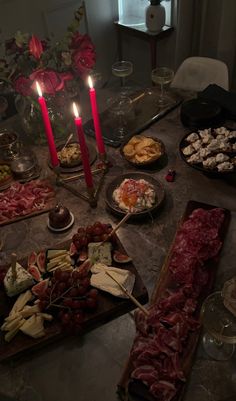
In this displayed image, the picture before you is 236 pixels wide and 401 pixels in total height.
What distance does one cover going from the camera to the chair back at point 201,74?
2.48 m

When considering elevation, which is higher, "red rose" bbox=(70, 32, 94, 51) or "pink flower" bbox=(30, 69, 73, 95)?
"red rose" bbox=(70, 32, 94, 51)

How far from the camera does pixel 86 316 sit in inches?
48.1

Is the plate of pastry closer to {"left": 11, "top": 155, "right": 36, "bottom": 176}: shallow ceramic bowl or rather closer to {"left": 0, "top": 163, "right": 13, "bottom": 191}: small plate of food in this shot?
{"left": 11, "top": 155, "right": 36, "bottom": 176}: shallow ceramic bowl

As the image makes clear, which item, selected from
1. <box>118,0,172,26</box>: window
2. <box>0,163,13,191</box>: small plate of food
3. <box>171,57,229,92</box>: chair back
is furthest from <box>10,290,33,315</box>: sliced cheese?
<box>118,0,172,26</box>: window

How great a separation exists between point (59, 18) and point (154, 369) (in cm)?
306

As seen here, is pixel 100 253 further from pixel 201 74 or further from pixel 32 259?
pixel 201 74

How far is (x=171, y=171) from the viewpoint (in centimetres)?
179

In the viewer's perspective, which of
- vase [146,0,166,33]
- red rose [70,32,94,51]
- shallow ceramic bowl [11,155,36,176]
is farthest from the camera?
vase [146,0,166,33]

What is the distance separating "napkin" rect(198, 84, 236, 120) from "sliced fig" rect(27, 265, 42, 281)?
4.59ft

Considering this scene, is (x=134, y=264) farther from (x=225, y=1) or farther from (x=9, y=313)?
(x=225, y=1)

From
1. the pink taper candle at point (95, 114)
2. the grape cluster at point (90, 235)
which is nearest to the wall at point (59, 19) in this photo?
the pink taper candle at point (95, 114)

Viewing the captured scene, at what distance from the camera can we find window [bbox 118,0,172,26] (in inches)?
137

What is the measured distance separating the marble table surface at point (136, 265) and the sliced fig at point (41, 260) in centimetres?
14

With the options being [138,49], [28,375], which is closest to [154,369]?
[28,375]
